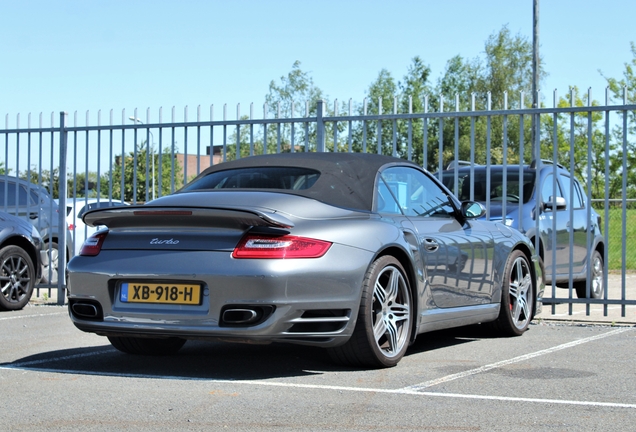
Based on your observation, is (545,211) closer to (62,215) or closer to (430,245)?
(430,245)

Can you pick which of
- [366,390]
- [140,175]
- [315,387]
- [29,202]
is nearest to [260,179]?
[315,387]

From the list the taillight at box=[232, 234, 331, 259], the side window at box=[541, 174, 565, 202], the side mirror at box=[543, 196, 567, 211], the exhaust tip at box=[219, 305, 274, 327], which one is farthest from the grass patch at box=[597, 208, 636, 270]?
the exhaust tip at box=[219, 305, 274, 327]

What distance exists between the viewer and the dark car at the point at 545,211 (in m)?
10.3

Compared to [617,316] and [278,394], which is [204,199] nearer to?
[278,394]

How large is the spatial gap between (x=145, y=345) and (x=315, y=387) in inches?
68.7

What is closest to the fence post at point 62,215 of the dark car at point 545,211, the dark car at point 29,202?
the dark car at point 29,202

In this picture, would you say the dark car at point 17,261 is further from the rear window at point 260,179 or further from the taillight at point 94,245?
the taillight at point 94,245

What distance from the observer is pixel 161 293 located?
5.76 metres

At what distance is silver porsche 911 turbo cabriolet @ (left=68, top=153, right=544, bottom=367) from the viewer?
5598mm

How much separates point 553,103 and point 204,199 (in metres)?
4.71

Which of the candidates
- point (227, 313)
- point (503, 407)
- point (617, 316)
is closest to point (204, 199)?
point (227, 313)

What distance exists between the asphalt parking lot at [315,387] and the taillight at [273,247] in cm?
75

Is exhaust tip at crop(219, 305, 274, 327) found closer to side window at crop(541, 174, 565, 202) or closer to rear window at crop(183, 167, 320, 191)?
rear window at crop(183, 167, 320, 191)

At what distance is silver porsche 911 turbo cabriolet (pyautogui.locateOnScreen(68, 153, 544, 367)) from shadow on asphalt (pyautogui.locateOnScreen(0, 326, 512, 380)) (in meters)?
0.20
